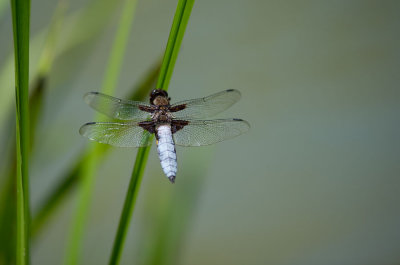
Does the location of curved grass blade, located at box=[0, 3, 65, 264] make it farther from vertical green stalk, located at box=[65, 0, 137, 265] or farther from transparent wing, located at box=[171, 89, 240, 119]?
transparent wing, located at box=[171, 89, 240, 119]

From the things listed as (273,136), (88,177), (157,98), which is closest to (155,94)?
(157,98)

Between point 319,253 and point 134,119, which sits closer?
point 134,119

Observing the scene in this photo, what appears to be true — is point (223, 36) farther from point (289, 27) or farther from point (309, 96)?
point (309, 96)

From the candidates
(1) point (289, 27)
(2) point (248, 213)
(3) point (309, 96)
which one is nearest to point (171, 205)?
(2) point (248, 213)

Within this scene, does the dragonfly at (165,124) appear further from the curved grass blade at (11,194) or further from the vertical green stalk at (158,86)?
the vertical green stalk at (158,86)

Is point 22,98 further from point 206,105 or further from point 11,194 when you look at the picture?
point 206,105

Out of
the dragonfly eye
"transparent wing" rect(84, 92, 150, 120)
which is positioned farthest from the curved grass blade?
the dragonfly eye

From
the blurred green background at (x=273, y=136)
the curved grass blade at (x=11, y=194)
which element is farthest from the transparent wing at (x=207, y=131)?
the blurred green background at (x=273, y=136)
